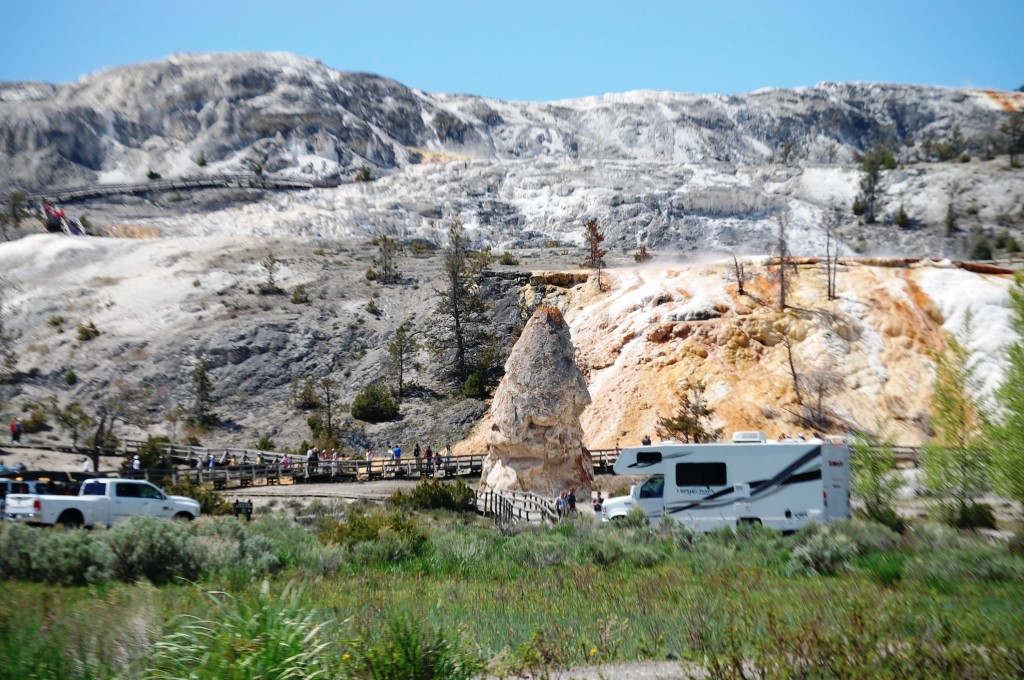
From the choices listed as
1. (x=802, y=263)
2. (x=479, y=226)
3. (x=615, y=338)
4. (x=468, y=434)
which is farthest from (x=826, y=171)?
(x=468, y=434)

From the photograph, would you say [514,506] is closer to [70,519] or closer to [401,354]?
[70,519]

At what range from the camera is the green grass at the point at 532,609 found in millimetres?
5930

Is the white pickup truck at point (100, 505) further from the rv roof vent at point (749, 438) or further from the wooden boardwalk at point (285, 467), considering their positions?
the rv roof vent at point (749, 438)

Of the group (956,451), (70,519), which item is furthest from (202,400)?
(956,451)

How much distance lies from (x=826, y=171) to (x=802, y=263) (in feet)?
151

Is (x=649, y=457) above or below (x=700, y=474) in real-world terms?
above

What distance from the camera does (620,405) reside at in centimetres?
4103

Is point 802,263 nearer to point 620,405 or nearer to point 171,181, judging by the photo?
point 620,405

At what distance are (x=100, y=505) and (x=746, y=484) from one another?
15616 mm

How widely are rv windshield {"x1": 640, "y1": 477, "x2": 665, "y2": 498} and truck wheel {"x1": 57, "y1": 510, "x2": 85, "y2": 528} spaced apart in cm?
1365

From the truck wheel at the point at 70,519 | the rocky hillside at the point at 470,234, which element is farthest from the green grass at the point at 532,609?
the rocky hillside at the point at 470,234

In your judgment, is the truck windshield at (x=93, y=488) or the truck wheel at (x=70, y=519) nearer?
the truck wheel at (x=70, y=519)

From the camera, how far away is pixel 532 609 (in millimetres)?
9211

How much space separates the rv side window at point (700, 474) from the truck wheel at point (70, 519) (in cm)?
1444
